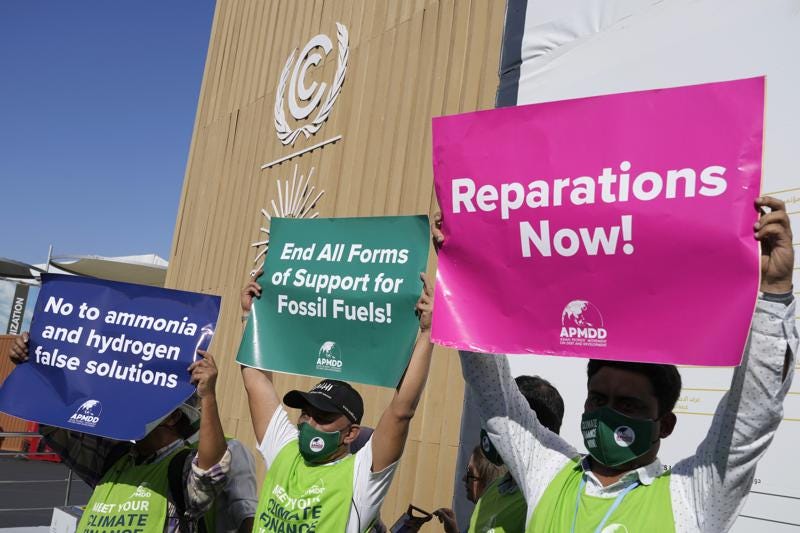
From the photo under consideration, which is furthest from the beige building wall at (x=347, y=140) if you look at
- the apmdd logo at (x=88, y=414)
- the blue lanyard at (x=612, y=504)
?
the blue lanyard at (x=612, y=504)

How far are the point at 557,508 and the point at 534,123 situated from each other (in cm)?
95

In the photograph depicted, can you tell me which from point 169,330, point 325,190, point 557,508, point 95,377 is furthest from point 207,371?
point 325,190

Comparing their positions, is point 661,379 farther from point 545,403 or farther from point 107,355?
point 107,355

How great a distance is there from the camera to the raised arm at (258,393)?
2537mm

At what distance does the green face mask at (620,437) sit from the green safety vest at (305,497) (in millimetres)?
856

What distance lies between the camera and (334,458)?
2.35 m

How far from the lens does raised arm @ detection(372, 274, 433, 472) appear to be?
7.05 feet

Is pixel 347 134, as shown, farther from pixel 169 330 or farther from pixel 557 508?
pixel 557 508

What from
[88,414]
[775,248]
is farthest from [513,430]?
[88,414]

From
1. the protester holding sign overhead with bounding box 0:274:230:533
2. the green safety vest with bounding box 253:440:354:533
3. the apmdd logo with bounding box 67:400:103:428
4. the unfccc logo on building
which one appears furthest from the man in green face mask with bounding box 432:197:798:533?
the unfccc logo on building

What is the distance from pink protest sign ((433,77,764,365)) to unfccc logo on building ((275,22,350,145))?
4688 mm

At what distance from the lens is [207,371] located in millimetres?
2551

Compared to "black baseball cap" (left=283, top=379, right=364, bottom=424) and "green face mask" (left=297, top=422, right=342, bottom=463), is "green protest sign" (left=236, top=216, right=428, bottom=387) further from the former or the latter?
"green face mask" (left=297, top=422, right=342, bottom=463)

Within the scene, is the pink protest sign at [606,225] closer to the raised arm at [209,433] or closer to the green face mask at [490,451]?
the green face mask at [490,451]
